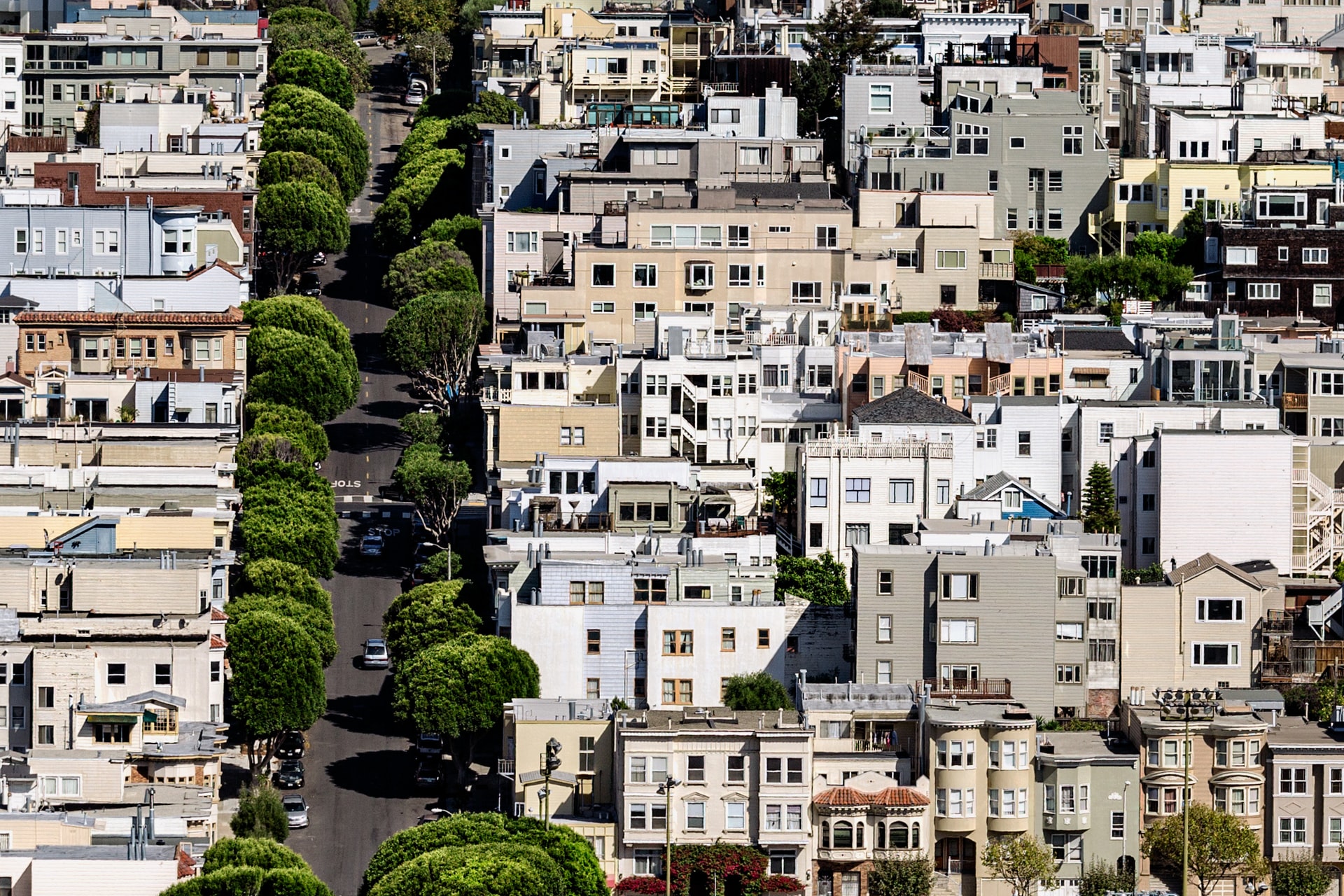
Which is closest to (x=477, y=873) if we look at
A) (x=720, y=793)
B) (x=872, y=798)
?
(x=720, y=793)

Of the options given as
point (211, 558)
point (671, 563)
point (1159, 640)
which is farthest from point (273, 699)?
point (1159, 640)

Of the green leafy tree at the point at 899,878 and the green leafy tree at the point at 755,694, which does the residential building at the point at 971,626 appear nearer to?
the green leafy tree at the point at 755,694

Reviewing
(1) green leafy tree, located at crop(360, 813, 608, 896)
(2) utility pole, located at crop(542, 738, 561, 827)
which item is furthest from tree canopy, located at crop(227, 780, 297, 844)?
(2) utility pole, located at crop(542, 738, 561, 827)

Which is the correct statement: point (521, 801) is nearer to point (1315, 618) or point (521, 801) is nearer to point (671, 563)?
point (671, 563)

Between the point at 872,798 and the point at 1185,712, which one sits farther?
the point at 1185,712

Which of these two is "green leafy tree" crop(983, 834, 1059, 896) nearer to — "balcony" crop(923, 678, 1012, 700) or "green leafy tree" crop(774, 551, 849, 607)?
"balcony" crop(923, 678, 1012, 700)

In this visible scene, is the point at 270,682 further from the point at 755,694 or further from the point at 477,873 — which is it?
the point at 477,873
